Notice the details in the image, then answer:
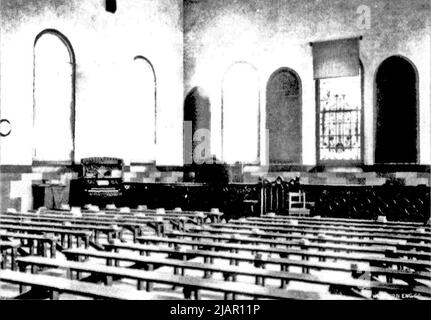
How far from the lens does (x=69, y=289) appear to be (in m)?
2.59

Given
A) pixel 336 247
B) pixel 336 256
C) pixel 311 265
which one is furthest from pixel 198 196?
pixel 311 265

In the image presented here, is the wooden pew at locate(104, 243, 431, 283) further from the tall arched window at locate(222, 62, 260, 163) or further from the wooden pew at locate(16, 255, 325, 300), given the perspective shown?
the tall arched window at locate(222, 62, 260, 163)

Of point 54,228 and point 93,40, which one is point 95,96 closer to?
point 93,40

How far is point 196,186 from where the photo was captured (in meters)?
10.5

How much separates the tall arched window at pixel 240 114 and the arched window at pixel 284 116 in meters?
0.37

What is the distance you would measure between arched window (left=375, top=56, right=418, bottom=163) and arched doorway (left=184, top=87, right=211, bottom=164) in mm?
4137

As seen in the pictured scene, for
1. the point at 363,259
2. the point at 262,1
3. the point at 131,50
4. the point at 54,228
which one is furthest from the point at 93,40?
the point at 363,259

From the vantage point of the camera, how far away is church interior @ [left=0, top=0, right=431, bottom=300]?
31.5ft

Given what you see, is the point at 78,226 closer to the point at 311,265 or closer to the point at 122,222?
the point at 122,222

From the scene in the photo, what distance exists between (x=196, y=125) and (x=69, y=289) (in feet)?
36.0

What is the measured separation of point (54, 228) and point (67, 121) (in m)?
5.90

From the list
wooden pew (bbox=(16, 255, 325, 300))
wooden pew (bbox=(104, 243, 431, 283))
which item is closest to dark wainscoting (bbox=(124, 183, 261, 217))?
wooden pew (bbox=(104, 243, 431, 283))

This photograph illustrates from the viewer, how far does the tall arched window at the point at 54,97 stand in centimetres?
1018

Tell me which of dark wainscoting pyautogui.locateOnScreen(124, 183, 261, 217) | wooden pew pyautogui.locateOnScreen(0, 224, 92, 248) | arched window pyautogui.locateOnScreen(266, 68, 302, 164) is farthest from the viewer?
arched window pyautogui.locateOnScreen(266, 68, 302, 164)
